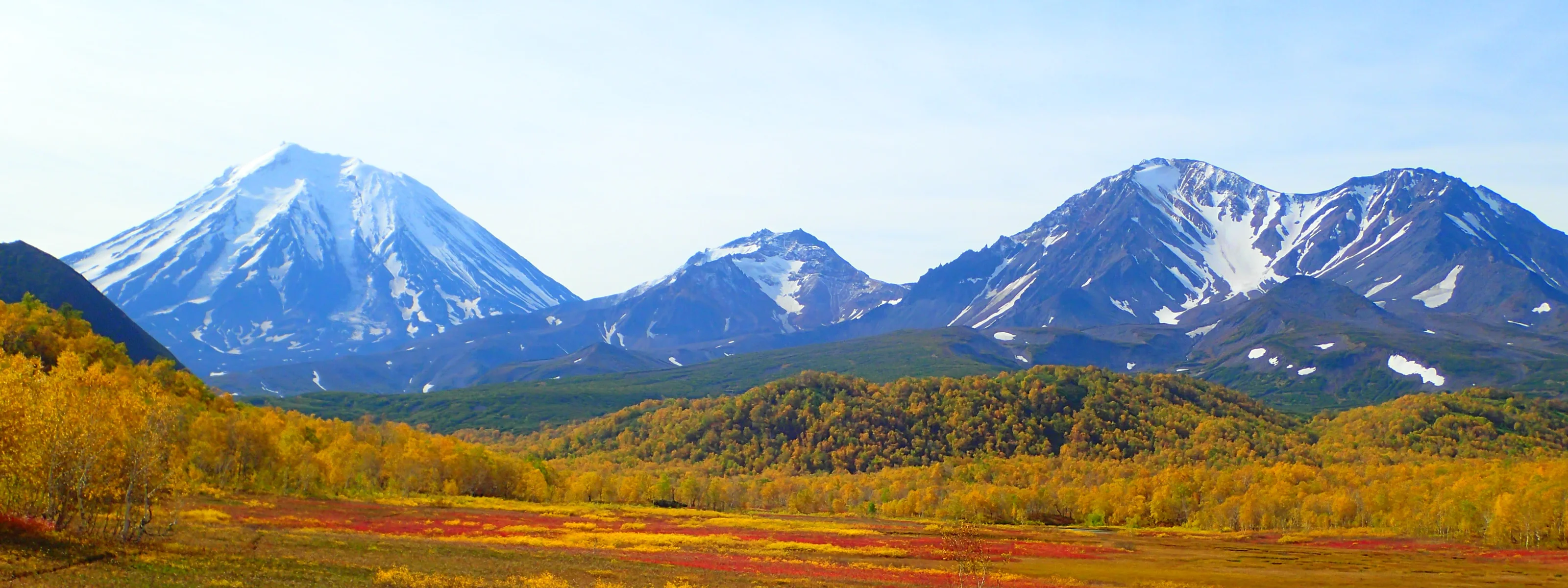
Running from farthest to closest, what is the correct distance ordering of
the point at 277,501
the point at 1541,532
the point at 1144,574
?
the point at 1541,532 → the point at 277,501 → the point at 1144,574

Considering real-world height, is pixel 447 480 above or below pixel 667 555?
above

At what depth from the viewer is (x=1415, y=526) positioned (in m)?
135

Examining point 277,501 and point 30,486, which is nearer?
point 30,486

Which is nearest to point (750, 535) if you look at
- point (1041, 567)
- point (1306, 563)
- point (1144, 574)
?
point (1041, 567)

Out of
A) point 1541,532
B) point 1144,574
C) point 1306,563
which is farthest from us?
point 1541,532

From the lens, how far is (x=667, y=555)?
81375 millimetres

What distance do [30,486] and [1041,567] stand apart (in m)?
67.4

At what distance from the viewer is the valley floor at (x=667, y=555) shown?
169ft

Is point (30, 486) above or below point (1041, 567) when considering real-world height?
above

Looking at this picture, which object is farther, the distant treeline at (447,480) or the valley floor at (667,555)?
the distant treeline at (447,480)

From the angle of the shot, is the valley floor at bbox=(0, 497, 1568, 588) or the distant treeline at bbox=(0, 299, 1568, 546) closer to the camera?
the valley floor at bbox=(0, 497, 1568, 588)

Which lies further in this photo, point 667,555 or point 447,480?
point 447,480

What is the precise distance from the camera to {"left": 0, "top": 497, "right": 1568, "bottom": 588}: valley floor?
51.7 meters

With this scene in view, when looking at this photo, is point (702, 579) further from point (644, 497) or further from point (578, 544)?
point (644, 497)
